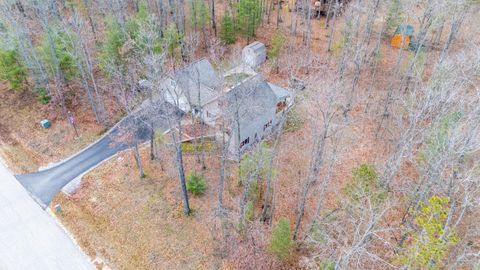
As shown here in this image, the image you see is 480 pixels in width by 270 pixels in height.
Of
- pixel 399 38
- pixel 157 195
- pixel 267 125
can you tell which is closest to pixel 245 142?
pixel 267 125

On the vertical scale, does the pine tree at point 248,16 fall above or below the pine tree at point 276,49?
above

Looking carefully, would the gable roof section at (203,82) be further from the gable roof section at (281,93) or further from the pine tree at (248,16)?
the pine tree at (248,16)

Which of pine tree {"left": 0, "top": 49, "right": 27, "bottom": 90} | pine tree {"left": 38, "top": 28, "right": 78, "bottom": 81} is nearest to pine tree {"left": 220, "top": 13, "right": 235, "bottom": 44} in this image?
pine tree {"left": 38, "top": 28, "right": 78, "bottom": 81}

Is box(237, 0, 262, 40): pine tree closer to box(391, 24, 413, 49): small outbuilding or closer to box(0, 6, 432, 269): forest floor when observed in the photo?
box(0, 6, 432, 269): forest floor

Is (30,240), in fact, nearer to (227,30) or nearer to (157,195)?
(157,195)

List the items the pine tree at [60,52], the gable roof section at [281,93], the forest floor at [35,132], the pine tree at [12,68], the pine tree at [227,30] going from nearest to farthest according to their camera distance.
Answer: the forest floor at [35,132], the pine tree at [60,52], the pine tree at [12,68], the gable roof section at [281,93], the pine tree at [227,30]

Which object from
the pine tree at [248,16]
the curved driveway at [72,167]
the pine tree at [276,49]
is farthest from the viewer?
the pine tree at [248,16]

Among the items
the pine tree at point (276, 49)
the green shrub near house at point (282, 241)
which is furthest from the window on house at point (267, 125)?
the green shrub near house at point (282, 241)
